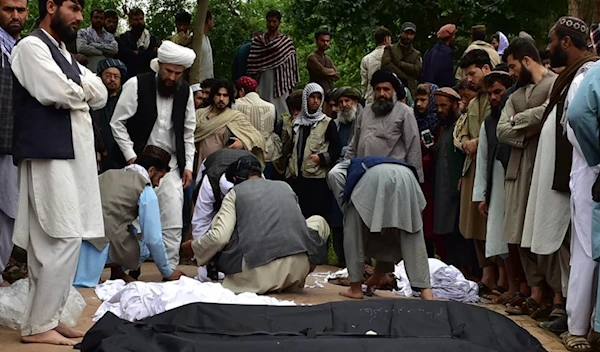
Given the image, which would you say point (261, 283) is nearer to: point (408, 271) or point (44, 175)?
point (408, 271)

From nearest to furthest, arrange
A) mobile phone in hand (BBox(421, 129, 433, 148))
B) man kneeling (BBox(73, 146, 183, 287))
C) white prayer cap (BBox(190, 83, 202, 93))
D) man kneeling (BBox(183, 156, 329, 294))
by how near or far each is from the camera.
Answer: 1. man kneeling (BBox(73, 146, 183, 287))
2. man kneeling (BBox(183, 156, 329, 294))
3. mobile phone in hand (BBox(421, 129, 433, 148))
4. white prayer cap (BBox(190, 83, 202, 93))

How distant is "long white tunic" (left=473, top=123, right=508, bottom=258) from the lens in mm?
8000

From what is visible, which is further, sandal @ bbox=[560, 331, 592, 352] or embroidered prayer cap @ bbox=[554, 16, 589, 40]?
embroidered prayer cap @ bbox=[554, 16, 589, 40]

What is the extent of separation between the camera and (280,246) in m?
8.34

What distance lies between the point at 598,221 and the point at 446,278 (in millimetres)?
2640

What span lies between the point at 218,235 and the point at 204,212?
95 centimetres

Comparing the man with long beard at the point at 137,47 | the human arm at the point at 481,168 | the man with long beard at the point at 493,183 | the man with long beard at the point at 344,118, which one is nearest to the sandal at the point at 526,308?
the man with long beard at the point at 493,183

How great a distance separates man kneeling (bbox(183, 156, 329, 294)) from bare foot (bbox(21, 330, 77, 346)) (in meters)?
2.50

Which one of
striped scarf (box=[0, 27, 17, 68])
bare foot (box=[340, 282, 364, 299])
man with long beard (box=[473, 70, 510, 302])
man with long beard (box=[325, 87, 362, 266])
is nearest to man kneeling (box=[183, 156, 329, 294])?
bare foot (box=[340, 282, 364, 299])

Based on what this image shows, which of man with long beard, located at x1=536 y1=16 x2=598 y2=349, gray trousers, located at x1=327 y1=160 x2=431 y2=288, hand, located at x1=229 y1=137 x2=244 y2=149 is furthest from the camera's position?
hand, located at x1=229 y1=137 x2=244 y2=149

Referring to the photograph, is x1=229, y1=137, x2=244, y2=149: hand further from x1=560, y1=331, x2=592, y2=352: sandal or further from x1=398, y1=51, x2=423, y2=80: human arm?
x1=560, y1=331, x2=592, y2=352: sandal

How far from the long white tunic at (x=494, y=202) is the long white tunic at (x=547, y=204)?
908mm

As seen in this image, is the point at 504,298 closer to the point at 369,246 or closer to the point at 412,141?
the point at 369,246

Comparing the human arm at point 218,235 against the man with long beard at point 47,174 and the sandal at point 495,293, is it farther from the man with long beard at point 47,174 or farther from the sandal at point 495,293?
the man with long beard at point 47,174
